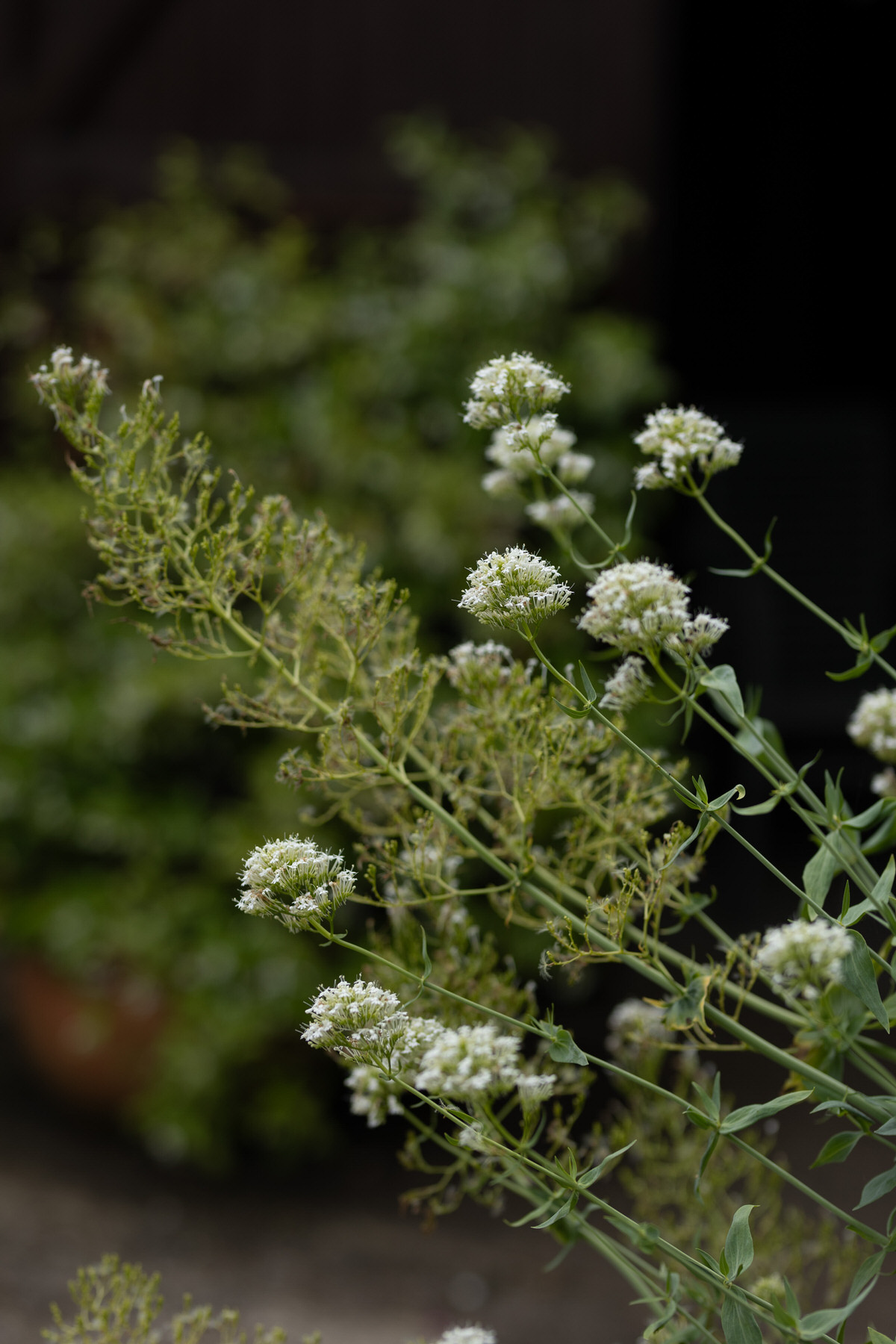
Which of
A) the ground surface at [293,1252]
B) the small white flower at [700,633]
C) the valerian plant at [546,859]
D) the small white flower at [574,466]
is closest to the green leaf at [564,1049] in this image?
the valerian plant at [546,859]

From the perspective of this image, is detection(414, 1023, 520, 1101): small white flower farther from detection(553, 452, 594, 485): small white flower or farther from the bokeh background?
the bokeh background

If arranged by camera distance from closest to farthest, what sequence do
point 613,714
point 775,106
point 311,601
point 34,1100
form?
point 311,601
point 613,714
point 34,1100
point 775,106

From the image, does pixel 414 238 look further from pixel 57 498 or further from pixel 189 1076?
pixel 189 1076

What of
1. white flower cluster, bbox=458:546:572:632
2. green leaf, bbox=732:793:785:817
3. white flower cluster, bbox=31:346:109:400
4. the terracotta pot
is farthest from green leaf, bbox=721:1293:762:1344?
the terracotta pot

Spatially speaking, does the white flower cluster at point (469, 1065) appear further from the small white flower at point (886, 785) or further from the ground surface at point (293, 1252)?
the ground surface at point (293, 1252)

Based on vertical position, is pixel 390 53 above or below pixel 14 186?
above

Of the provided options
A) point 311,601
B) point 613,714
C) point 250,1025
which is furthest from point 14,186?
point 311,601

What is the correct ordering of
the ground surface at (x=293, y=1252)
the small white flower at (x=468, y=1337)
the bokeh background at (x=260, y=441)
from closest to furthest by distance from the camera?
the small white flower at (x=468, y=1337) < the ground surface at (x=293, y=1252) < the bokeh background at (x=260, y=441)
